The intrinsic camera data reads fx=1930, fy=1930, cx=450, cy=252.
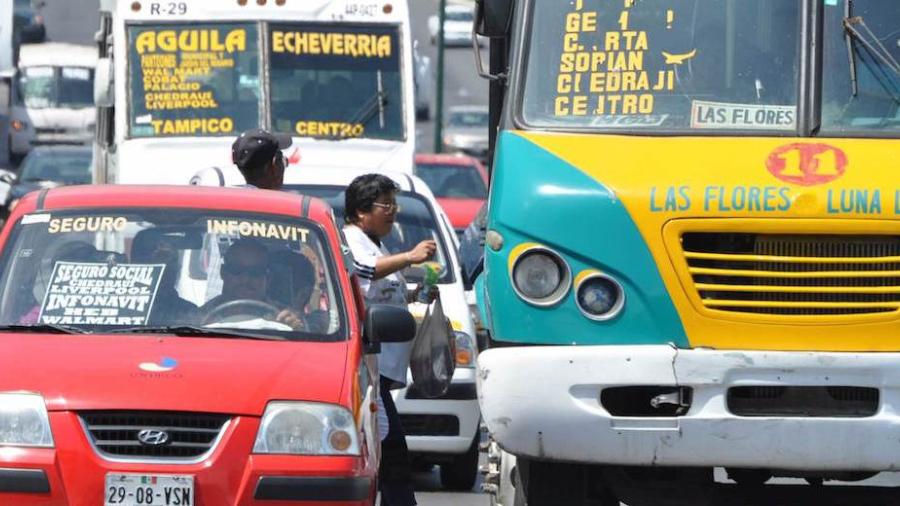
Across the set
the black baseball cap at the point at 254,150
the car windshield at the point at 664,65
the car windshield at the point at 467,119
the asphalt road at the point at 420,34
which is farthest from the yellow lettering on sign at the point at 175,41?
the asphalt road at the point at 420,34

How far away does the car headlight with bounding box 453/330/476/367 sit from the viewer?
33.2ft

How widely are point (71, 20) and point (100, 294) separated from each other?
49131mm

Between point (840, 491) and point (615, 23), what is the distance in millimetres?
2023

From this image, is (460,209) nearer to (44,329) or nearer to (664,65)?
(664,65)

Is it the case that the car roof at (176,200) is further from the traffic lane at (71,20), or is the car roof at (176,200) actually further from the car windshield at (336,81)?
the traffic lane at (71,20)

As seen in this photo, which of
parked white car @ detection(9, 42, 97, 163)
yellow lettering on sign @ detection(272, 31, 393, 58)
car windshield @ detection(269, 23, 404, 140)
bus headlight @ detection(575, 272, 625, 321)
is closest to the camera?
bus headlight @ detection(575, 272, 625, 321)

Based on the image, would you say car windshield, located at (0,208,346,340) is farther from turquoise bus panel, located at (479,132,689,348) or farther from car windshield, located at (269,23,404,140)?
car windshield, located at (269,23,404,140)

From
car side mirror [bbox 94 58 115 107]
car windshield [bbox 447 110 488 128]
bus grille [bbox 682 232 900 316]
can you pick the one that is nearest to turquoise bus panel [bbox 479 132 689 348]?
bus grille [bbox 682 232 900 316]

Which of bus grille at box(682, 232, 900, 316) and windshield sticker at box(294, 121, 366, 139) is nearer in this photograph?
bus grille at box(682, 232, 900, 316)

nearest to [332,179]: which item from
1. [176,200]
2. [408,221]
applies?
[408,221]

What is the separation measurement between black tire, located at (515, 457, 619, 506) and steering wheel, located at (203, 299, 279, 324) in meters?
1.11

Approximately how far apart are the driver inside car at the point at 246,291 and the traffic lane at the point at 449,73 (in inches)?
1615

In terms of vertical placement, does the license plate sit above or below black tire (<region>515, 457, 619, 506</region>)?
above

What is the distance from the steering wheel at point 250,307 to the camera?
24.0ft
